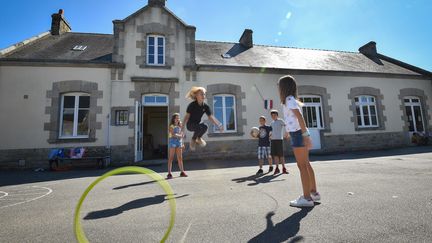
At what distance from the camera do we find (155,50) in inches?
419

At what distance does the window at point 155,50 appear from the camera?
1055 centimetres

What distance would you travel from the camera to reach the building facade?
9.20 metres

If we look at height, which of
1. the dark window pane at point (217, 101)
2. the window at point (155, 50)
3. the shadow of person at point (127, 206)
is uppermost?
the window at point (155, 50)

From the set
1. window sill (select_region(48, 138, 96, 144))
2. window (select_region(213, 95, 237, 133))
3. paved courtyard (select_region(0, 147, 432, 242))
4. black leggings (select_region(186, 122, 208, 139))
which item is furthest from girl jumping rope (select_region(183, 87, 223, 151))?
window sill (select_region(48, 138, 96, 144))

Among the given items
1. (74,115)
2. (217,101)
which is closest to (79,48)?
(74,115)

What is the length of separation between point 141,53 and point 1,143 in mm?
6477

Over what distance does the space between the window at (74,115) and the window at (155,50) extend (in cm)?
323

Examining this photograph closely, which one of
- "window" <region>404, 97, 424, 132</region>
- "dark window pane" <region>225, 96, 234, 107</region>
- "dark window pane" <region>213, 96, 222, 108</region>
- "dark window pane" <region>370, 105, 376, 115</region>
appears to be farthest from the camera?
"window" <region>404, 97, 424, 132</region>

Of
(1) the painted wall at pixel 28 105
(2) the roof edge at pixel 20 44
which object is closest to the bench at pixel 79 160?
(1) the painted wall at pixel 28 105

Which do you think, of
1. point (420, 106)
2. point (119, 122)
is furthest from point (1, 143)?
point (420, 106)

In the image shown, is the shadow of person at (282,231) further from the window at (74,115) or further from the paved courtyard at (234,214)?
the window at (74,115)

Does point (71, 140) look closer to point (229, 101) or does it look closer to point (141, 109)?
point (141, 109)

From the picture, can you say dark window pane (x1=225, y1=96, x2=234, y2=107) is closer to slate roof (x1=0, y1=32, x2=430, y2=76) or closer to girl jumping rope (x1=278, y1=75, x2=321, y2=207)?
slate roof (x1=0, y1=32, x2=430, y2=76)

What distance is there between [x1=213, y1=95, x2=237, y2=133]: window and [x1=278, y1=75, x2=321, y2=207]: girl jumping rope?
7.42 metres
